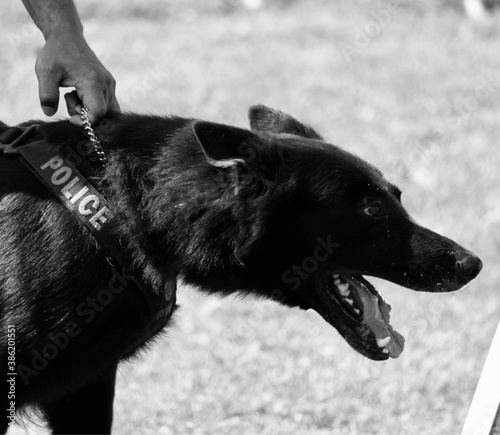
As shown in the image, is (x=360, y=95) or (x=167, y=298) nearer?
(x=167, y=298)

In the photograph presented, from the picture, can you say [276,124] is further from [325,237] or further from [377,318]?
[377,318]

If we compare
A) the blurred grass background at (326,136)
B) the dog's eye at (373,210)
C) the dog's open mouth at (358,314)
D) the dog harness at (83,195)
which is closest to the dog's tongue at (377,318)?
the dog's open mouth at (358,314)

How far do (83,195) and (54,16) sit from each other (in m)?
0.91

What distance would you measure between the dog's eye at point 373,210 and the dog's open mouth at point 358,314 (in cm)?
28

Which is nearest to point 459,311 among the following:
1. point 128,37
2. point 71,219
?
point 71,219

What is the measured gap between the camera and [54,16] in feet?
12.4

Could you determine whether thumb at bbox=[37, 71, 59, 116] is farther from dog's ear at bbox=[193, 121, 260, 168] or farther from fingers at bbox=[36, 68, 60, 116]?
dog's ear at bbox=[193, 121, 260, 168]

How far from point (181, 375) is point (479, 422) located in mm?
2255

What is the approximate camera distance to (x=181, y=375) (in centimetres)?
536

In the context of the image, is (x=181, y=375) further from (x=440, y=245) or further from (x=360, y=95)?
(x=360, y=95)

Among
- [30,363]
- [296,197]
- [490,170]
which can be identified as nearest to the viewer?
[30,363]

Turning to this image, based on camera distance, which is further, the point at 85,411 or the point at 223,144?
the point at 85,411

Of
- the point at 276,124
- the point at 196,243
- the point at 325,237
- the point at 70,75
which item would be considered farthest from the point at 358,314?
the point at 70,75

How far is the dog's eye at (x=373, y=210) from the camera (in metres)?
3.51
